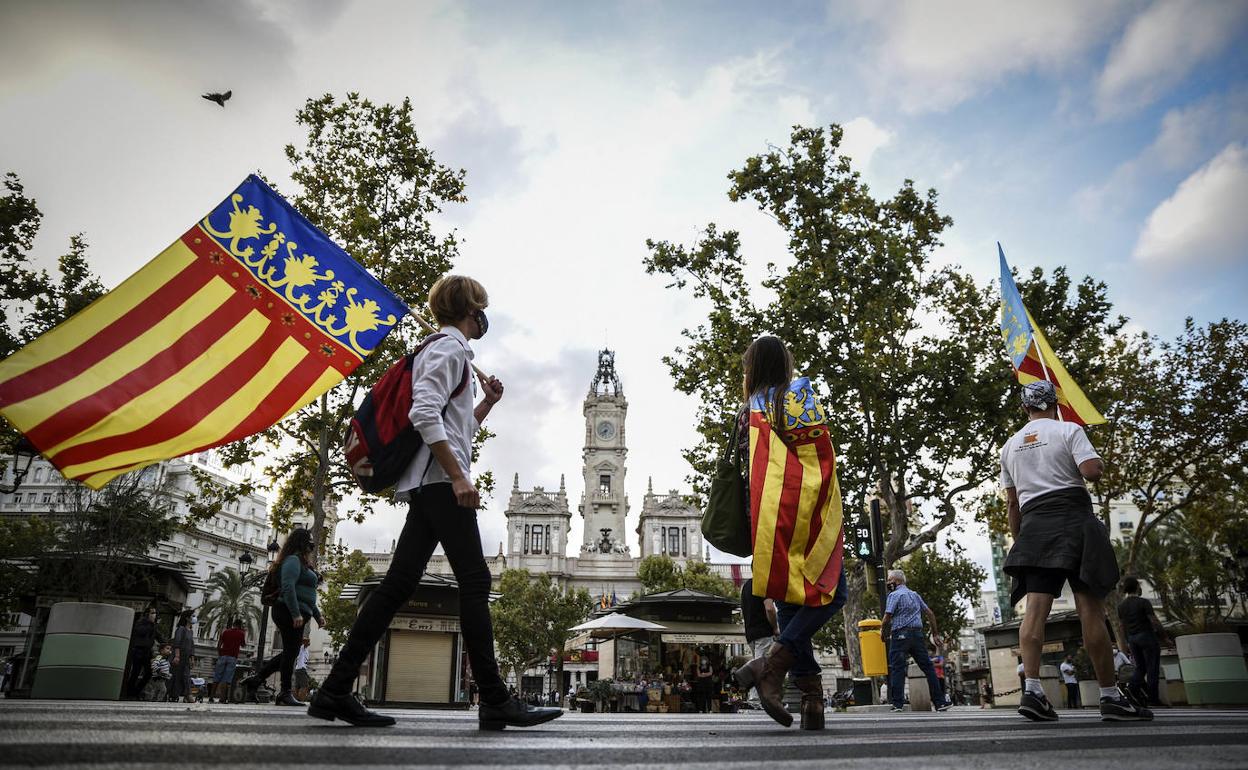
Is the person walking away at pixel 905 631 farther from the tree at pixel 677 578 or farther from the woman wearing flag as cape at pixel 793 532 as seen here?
the tree at pixel 677 578

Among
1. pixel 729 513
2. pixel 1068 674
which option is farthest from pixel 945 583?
pixel 729 513

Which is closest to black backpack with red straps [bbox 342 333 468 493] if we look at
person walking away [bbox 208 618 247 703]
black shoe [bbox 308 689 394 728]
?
black shoe [bbox 308 689 394 728]

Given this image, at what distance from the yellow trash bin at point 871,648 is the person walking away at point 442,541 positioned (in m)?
11.4

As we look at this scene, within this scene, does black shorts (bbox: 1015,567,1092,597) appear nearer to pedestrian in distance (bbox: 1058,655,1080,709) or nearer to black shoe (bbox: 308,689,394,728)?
black shoe (bbox: 308,689,394,728)

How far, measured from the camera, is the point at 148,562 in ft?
77.1

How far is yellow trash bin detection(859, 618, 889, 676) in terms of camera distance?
1360 centimetres

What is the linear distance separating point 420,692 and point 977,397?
537 inches

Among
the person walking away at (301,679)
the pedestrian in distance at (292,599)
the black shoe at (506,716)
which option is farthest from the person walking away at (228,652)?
the black shoe at (506,716)

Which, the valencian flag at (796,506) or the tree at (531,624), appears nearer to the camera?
the valencian flag at (796,506)

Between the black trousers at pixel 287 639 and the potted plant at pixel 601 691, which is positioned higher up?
the black trousers at pixel 287 639

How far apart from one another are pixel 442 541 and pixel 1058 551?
3.40 m

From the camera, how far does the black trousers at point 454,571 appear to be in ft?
11.0

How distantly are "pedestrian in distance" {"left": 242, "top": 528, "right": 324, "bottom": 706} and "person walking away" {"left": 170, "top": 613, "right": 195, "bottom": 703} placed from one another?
9.49 m

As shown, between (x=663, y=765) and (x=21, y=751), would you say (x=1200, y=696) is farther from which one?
(x=21, y=751)
